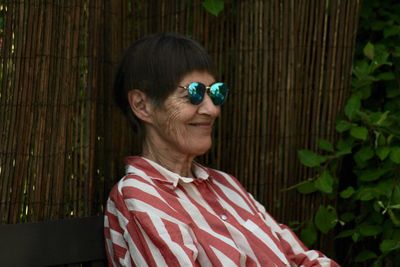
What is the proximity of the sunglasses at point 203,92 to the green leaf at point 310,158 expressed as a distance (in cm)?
62

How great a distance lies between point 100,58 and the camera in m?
3.23

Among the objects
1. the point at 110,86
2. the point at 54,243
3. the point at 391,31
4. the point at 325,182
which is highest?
the point at 391,31

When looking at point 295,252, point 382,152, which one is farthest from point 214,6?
point 295,252

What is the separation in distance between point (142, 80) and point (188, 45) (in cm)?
19

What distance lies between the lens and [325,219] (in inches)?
137

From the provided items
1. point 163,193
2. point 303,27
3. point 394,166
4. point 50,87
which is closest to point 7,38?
point 50,87

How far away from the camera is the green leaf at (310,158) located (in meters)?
3.45

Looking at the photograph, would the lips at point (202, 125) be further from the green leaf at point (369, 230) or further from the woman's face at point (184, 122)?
the green leaf at point (369, 230)

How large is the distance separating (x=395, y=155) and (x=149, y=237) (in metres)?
1.13

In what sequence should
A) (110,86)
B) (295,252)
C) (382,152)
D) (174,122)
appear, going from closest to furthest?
(174,122)
(295,252)
(110,86)
(382,152)

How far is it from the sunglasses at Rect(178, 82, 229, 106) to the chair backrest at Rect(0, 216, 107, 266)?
0.50 metres

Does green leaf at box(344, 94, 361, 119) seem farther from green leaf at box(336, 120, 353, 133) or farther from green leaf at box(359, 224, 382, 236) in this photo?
green leaf at box(359, 224, 382, 236)

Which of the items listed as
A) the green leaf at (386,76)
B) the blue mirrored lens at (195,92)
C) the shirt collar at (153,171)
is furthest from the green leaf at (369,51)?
the shirt collar at (153,171)

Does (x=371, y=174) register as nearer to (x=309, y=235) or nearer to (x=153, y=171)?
(x=309, y=235)
